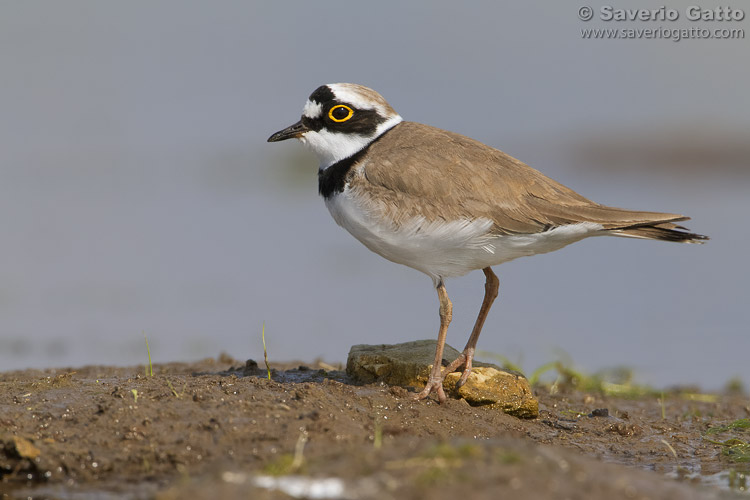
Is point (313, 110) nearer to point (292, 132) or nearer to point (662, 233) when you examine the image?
point (292, 132)

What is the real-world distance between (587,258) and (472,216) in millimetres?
6274

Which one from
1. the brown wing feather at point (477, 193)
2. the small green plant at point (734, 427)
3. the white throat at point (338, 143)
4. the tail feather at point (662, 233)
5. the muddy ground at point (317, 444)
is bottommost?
the muddy ground at point (317, 444)

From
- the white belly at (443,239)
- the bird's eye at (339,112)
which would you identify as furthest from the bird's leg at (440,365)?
the bird's eye at (339,112)

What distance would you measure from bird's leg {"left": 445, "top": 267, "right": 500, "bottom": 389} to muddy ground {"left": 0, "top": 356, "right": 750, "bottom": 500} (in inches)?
10.4

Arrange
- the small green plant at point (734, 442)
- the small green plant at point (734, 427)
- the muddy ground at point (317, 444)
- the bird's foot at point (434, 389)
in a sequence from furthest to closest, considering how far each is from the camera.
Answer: the small green plant at point (734, 427), the bird's foot at point (434, 389), the small green plant at point (734, 442), the muddy ground at point (317, 444)

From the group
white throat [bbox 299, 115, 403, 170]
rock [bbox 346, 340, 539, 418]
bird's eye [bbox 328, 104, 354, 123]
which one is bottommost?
rock [bbox 346, 340, 539, 418]

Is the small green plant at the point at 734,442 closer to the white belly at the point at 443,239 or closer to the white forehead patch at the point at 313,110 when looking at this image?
the white belly at the point at 443,239

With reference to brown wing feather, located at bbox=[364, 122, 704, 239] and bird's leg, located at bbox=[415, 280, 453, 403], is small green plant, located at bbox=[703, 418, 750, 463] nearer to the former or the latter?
brown wing feather, located at bbox=[364, 122, 704, 239]

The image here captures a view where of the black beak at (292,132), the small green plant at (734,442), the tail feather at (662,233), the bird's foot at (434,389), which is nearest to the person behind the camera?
the small green plant at (734,442)

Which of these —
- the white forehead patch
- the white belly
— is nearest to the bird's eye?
the white forehead patch

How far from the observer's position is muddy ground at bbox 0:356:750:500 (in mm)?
3467

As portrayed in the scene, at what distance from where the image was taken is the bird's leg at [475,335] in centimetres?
597

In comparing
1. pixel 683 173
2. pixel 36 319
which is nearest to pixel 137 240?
pixel 36 319

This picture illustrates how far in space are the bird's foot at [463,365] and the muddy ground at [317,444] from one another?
176mm
